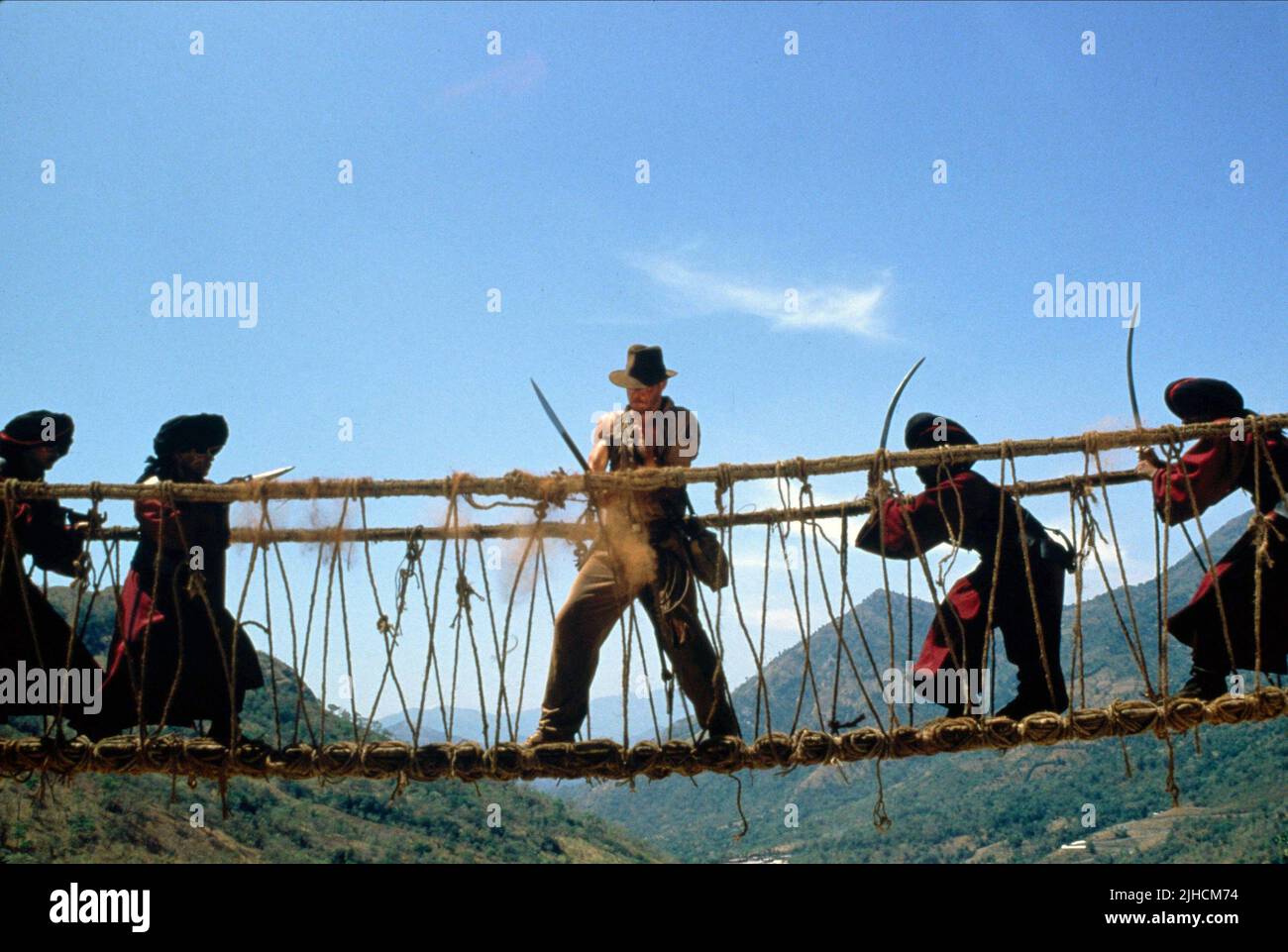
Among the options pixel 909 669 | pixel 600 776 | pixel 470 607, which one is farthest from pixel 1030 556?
pixel 470 607

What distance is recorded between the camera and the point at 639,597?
4914mm

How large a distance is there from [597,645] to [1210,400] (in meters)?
2.84

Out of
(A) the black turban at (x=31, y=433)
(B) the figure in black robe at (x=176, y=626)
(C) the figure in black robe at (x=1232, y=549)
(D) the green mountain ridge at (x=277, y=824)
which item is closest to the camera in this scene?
(C) the figure in black robe at (x=1232, y=549)

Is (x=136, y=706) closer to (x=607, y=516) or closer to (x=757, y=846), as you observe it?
(x=607, y=516)

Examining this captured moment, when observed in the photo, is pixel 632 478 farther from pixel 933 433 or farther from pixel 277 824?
pixel 277 824

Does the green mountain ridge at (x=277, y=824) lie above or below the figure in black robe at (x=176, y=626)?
below

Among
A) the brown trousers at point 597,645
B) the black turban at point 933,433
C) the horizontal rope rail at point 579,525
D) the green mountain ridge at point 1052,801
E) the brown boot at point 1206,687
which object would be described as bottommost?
the green mountain ridge at point 1052,801

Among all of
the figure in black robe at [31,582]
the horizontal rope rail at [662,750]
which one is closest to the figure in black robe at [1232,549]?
the horizontal rope rail at [662,750]

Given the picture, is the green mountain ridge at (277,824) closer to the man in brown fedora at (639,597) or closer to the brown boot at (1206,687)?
the man in brown fedora at (639,597)

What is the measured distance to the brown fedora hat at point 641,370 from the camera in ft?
16.5

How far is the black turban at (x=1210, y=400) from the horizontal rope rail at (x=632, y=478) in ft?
1.13

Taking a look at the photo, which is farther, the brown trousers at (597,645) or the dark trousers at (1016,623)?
the dark trousers at (1016,623)

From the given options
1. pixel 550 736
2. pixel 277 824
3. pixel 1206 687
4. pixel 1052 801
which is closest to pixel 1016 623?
pixel 1206 687
